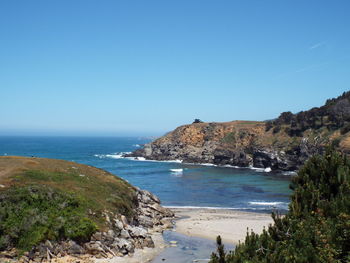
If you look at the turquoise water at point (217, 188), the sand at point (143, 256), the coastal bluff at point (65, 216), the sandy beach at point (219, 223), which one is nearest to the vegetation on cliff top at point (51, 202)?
the coastal bluff at point (65, 216)

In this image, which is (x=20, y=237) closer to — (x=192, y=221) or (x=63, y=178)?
(x=63, y=178)

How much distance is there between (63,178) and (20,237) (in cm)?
1401

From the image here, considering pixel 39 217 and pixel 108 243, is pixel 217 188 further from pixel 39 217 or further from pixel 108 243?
pixel 39 217

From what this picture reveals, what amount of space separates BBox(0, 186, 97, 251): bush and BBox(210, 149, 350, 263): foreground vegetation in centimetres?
1849

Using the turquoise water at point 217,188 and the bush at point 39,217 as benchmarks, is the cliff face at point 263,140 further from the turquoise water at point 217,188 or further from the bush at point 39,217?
the bush at point 39,217

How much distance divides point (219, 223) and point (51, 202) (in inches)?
822

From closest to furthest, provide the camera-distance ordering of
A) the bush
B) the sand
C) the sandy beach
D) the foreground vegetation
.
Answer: the foreground vegetation → the bush → the sand → the sandy beach

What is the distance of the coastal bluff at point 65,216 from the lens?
2894cm

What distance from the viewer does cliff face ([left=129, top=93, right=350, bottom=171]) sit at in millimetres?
110562

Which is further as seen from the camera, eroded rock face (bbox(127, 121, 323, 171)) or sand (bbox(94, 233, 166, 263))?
eroded rock face (bbox(127, 121, 323, 171))

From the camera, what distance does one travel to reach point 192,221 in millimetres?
46188

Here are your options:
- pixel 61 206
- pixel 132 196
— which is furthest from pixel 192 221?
pixel 61 206

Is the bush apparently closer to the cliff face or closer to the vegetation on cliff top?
the vegetation on cliff top

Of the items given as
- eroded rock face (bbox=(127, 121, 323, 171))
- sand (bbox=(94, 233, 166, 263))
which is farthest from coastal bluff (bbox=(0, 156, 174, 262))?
eroded rock face (bbox=(127, 121, 323, 171))
